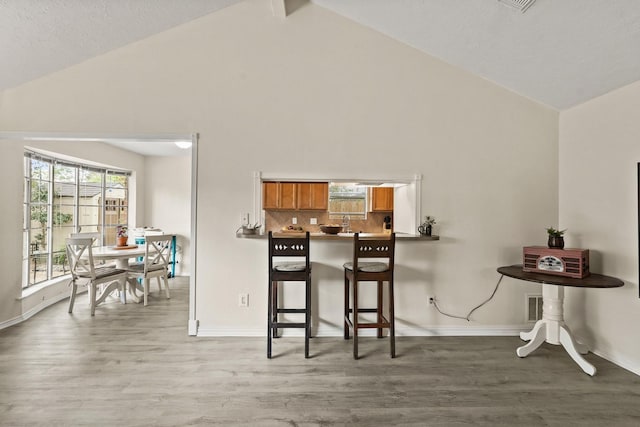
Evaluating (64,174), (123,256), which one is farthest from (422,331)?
(64,174)

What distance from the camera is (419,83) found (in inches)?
129

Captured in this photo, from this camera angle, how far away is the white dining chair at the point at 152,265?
14.5 feet

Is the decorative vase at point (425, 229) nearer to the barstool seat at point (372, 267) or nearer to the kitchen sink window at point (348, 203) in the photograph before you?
the barstool seat at point (372, 267)

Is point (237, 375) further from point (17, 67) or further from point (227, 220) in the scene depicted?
point (17, 67)

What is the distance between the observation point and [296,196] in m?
5.37

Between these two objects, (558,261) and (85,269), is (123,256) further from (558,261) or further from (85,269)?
(558,261)

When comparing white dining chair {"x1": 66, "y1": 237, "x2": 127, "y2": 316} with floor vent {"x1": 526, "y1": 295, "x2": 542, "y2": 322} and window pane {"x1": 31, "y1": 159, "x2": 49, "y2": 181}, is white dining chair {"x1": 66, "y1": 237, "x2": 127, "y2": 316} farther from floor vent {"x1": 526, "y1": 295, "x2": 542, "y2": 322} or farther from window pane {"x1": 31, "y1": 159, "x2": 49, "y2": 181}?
floor vent {"x1": 526, "y1": 295, "x2": 542, "y2": 322}

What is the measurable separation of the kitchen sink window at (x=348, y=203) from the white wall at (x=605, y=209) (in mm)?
2980

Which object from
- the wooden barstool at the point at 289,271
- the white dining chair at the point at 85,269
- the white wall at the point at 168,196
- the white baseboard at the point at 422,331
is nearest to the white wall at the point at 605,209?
the white baseboard at the point at 422,331

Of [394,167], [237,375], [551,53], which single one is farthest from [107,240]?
[551,53]

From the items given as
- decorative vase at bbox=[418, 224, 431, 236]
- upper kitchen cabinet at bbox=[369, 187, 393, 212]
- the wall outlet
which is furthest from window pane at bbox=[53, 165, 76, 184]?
decorative vase at bbox=[418, 224, 431, 236]

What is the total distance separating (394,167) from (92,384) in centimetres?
316

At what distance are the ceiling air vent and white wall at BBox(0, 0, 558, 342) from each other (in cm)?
95

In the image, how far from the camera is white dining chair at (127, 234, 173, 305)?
4.43 m
